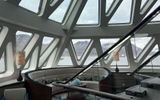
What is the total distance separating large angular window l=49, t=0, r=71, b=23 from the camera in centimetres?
552

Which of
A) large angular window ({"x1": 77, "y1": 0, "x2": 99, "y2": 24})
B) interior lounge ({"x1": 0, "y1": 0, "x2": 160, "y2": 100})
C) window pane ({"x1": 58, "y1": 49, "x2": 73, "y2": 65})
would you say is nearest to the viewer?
interior lounge ({"x1": 0, "y1": 0, "x2": 160, "y2": 100})

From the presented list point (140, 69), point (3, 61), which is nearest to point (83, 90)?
point (140, 69)

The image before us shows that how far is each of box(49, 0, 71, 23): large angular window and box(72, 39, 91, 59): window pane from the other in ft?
5.87

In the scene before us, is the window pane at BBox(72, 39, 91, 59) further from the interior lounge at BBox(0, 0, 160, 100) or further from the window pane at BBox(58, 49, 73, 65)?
the window pane at BBox(58, 49, 73, 65)

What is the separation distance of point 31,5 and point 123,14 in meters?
4.78

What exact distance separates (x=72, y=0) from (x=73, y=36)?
195cm

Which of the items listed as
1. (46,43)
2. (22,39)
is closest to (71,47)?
(46,43)

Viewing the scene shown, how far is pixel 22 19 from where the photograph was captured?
3764 mm

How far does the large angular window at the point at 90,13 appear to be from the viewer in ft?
19.4

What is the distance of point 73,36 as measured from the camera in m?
6.54

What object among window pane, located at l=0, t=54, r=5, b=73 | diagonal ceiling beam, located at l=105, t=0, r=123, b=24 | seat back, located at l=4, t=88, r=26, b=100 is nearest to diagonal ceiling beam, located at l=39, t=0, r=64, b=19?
window pane, located at l=0, t=54, r=5, b=73

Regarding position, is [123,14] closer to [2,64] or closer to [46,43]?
[46,43]

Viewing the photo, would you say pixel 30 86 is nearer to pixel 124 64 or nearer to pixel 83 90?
pixel 83 90

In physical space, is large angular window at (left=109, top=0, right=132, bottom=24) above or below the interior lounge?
above
